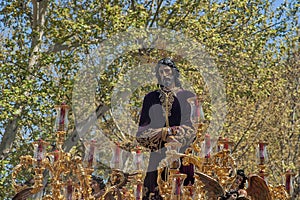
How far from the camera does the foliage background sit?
16.5m

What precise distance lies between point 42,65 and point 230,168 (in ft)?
30.1

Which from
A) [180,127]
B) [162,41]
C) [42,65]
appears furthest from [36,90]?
[180,127]

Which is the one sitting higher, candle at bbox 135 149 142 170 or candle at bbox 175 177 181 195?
candle at bbox 135 149 142 170

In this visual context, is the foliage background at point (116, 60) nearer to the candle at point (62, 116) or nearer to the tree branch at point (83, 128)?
the tree branch at point (83, 128)

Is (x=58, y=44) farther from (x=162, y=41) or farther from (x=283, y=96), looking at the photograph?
(x=283, y=96)

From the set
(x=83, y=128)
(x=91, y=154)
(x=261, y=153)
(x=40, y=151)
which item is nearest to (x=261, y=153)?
(x=261, y=153)

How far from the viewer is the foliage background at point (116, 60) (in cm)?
1655

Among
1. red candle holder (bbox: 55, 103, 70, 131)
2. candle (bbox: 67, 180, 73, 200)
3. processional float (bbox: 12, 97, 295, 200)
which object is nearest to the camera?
processional float (bbox: 12, 97, 295, 200)

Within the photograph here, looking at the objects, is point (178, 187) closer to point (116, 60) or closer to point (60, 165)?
point (60, 165)

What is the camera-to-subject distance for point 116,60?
56.1 ft

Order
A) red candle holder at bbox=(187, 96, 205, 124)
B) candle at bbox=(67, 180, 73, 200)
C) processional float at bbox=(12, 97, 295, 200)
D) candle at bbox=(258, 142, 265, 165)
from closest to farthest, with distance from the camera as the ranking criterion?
processional float at bbox=(12, 97, 295, 200) → red candle holder at bbox=(187, 96, 205, 124) → candle at bbox=(258, 142, 265, 165) → candle at bbox=(67, 180, 73, 200)

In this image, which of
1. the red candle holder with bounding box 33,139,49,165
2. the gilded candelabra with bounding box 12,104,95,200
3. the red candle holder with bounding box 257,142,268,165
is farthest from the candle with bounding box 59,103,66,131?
the red candle holder with bounding box 257,142,268,165

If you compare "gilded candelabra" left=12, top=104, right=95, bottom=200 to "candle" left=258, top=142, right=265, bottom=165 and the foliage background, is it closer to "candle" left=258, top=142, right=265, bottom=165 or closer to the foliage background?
"candle" left=258, top=142, right=265, bottom=165

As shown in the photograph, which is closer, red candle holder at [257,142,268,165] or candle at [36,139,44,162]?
red candle holder at [257,142,268,165]
